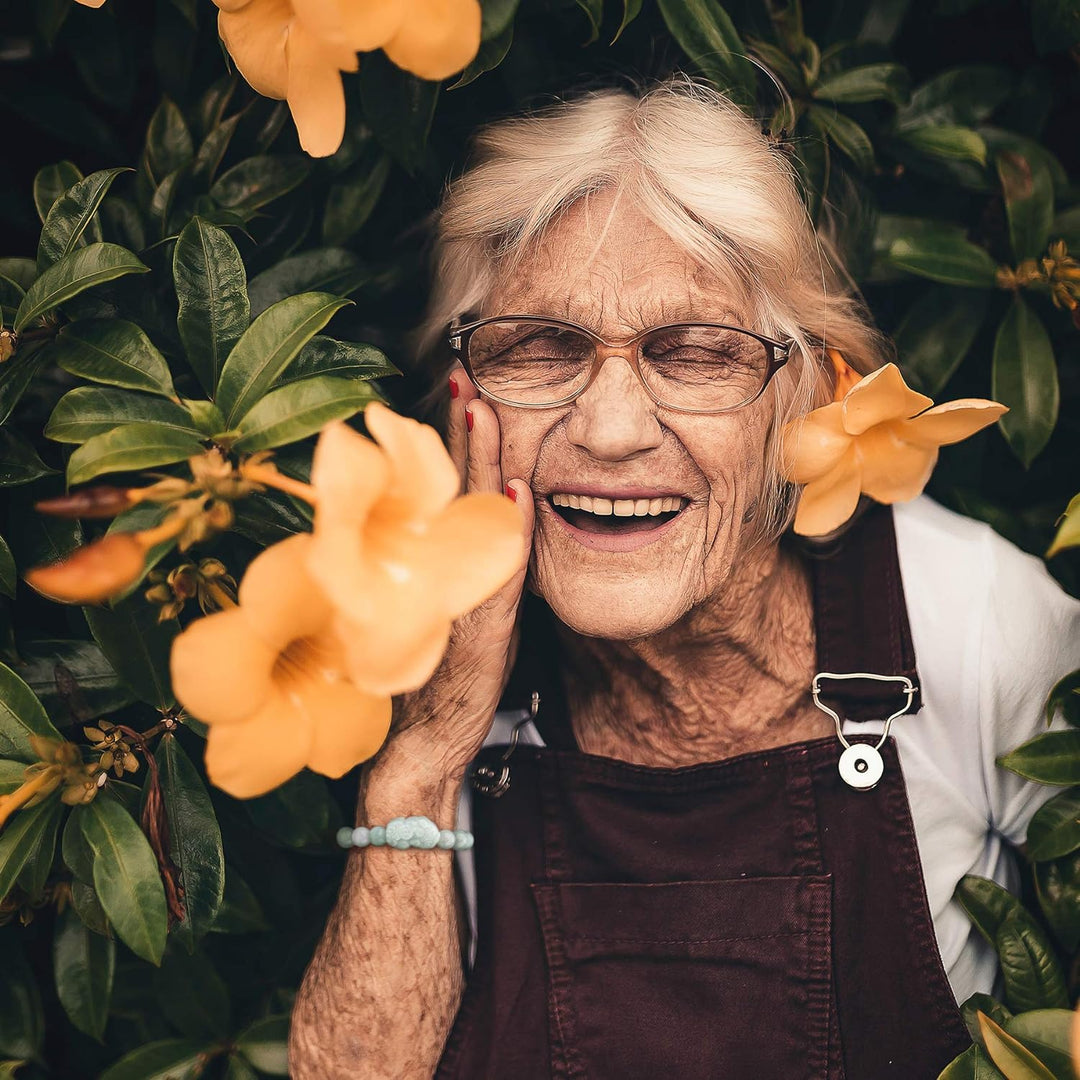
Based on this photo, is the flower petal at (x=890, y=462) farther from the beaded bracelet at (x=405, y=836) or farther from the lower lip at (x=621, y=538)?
the beaded bracelet at (x=405, y=836)

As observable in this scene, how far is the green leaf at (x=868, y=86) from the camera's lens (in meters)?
1.78

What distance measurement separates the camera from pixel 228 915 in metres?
1.79

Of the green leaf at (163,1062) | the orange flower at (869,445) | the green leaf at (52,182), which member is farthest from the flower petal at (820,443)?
the green leaf at (163,1062)

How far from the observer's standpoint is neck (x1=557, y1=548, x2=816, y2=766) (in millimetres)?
1831

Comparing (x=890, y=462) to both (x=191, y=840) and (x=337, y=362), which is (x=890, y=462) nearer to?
(x=337, y=362)

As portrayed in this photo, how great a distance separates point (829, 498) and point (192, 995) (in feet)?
4.70

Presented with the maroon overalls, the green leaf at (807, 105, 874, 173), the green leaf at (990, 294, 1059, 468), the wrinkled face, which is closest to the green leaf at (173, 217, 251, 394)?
the wrinkled face

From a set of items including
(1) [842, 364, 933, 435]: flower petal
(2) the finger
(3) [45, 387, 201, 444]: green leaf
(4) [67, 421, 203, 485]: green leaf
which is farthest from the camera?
(2) the finger

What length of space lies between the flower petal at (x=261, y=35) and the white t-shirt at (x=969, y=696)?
4.16 ft

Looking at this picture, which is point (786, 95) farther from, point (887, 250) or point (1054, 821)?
point (1054, 821)

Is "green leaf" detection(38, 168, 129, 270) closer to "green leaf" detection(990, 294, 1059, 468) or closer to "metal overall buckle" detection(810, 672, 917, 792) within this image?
"metal overall buckle" detection(810, 672, 917, 792)

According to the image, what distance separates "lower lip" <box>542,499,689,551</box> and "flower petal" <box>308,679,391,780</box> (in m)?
0.57

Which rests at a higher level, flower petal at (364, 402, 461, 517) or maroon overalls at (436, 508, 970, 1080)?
flower petal at (364, 402, 461, 517)

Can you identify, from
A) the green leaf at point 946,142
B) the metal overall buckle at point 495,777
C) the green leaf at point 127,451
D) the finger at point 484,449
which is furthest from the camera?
the metal overall buckle at point 495,777
